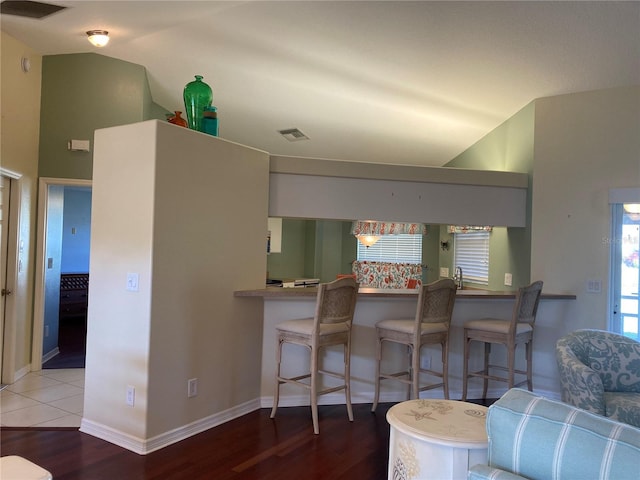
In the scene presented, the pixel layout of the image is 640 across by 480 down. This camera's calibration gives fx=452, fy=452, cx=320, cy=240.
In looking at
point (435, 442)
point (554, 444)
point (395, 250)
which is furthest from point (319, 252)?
point (554, 444)

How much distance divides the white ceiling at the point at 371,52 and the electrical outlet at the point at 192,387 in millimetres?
2797

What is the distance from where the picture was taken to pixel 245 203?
364 cm

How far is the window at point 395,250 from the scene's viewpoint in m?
7.13

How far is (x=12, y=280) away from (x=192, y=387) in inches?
88.9

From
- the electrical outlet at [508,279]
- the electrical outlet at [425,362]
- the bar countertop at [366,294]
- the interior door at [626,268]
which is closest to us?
the bar countertop at [366,294]

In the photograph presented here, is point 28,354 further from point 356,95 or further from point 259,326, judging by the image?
point 356,95

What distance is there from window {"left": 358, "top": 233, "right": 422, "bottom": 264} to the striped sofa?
5778 millimetres

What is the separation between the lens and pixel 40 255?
455cm

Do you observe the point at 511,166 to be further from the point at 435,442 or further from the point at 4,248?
the point at 4,248

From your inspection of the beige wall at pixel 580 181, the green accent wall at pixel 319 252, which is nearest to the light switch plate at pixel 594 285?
the beige wall at pixel 580 181

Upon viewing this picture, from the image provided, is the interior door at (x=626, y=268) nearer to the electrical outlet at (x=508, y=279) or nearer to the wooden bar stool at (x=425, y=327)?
the electrical outlet at (x=508, y=279)

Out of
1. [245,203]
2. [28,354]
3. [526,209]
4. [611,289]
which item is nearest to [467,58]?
[526,209]

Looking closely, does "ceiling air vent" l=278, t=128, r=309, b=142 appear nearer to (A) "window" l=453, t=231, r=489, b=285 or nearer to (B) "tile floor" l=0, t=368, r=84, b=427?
(A) "window" l=453, t=231, r=489, b=285

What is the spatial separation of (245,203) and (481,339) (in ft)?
7.50
